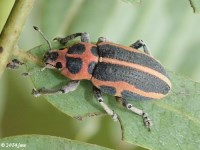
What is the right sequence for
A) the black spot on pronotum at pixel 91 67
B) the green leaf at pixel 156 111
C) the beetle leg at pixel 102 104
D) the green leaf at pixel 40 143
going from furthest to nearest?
the black spot on pronotum at pixel 91 67 < the beetle leg at pixel 102 104 < the green leaf at pixel 156 111 < the green leaf at pixel 40 143

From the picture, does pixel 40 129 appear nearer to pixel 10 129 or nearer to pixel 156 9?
pixel 10 129

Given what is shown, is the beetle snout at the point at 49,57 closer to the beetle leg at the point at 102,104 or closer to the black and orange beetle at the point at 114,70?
the black and orange beetle at the point at 114,70

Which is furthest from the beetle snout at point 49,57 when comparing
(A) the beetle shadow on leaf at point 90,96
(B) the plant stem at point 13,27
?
(B) the plant stem at point 13,27

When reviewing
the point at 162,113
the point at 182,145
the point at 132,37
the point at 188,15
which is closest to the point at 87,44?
the point at 162,113

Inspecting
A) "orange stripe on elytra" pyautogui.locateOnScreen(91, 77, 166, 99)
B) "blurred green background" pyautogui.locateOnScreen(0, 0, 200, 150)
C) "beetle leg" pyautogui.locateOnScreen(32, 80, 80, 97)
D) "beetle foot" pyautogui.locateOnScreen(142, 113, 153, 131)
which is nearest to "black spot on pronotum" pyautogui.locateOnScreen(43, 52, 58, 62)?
"beetle leg" pyautogui.locateOnScreen(32, 80, 80, 97)

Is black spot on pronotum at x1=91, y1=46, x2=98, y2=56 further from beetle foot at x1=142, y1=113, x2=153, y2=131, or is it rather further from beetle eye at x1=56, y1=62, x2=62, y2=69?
beetle foot at x1=142, y1=113, x2=153, y2=131

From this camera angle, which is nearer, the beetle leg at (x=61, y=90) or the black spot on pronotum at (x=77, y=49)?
the beetle leg at (x=61, y=90)
